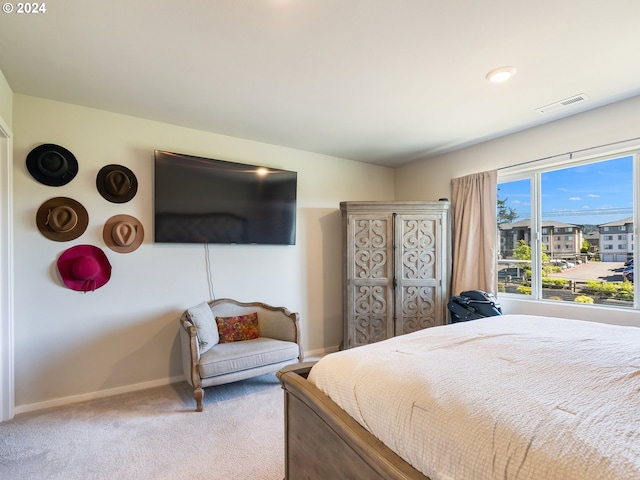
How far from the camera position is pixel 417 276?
12.2ft

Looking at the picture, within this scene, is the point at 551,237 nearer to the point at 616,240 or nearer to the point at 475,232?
the point at 616,240

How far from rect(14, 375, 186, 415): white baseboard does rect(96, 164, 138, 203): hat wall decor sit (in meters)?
1.69

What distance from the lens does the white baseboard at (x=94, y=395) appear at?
2574 millimetres

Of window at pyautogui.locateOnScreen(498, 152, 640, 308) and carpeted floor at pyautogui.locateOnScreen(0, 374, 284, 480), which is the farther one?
window at pyautogui.locateOnScreen(498, 152, 640, 308)

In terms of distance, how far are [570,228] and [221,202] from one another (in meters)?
3.41

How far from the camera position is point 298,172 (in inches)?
156

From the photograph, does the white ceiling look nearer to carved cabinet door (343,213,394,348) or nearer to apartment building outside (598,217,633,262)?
apartment building outside (598,217,633,262)

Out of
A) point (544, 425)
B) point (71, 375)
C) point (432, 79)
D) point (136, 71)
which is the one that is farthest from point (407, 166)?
point (71, 375)

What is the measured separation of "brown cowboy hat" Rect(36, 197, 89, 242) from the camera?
2.62 metres

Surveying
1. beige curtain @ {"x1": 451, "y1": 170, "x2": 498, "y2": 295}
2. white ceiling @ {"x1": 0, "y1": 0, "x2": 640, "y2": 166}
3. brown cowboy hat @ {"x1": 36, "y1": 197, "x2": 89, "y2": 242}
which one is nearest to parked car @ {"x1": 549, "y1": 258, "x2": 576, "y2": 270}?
beige curtain @ {"x1": 451, "y1": 170, "x2": 498, "y2": 295}

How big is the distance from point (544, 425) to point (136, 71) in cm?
283

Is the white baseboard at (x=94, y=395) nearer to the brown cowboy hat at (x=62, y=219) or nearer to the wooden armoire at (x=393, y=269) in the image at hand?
the brown cowboy hat at (x=62, y=219)

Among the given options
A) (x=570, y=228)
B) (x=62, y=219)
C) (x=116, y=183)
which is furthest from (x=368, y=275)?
(x=62, y=219)

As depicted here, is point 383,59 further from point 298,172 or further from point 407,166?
point 407,166
